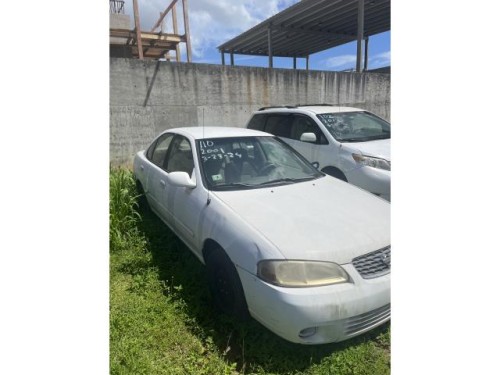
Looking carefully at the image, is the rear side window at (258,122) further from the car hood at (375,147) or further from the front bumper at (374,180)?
the front bumper at (374,180)

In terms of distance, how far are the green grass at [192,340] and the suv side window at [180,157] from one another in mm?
893

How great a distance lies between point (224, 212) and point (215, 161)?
666 mm

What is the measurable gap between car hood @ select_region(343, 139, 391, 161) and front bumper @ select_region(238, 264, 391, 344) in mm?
2299

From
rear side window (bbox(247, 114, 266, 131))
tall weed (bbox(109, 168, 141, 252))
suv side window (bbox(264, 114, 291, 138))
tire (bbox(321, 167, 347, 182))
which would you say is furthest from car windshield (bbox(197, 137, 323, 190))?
rear side window (bbox(247, 114, 266, 131))

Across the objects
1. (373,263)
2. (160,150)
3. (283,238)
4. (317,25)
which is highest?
(317,25)

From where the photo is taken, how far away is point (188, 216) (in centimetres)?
235

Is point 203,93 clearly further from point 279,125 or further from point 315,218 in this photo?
point 315,218

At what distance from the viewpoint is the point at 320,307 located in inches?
60.6

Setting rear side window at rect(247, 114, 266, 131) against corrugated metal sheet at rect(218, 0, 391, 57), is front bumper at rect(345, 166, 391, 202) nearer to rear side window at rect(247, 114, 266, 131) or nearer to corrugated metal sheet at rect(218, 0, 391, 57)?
corrugated metal sheet at rect(218, 0, 391, 57)

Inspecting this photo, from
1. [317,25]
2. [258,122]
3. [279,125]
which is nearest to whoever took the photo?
[317,25]

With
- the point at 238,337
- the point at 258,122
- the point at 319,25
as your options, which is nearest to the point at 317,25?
the point at 319,25

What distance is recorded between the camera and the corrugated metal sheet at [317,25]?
9.75 feet

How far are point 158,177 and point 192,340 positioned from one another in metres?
1.72

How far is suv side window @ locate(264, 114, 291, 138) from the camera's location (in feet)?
15.8
